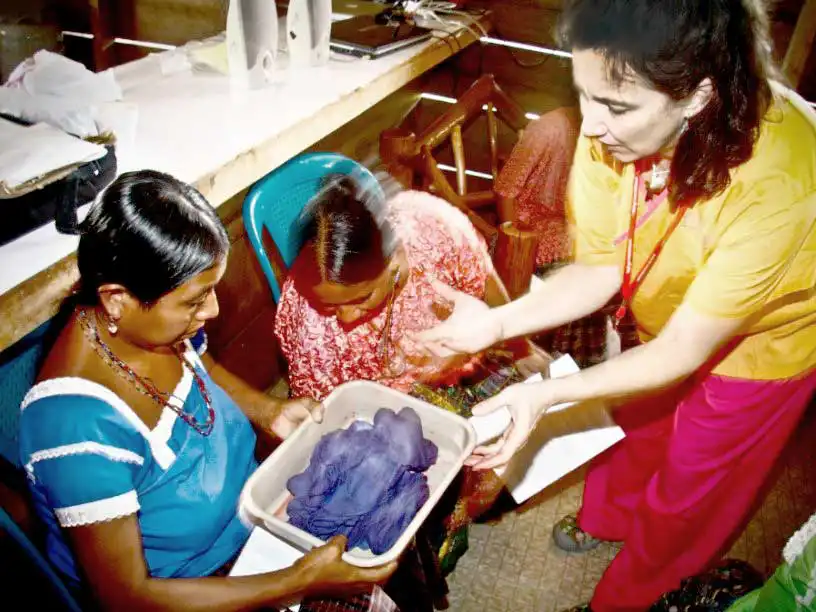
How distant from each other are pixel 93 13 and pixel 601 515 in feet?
14.7

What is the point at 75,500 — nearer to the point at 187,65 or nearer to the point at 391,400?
the point at 391,400

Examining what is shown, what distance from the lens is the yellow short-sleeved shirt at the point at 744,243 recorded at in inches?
55.2

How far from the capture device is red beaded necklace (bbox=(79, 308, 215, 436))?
132cm

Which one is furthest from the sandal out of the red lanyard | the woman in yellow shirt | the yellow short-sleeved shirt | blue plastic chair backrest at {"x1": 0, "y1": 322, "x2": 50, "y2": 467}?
blue plastic chair backrest at {"x1": 0, "y1": 322, "x2": 50, "y2": 467}

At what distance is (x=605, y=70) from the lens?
1290 mm

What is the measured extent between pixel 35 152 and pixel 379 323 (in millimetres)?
1177

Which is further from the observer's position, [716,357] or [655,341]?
[716,357]

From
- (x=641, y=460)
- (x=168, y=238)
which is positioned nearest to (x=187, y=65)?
(x=168, y=238)

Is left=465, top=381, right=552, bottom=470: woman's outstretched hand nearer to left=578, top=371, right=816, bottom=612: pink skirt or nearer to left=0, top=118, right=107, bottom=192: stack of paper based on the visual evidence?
left=578, top=371, right=816, bottom=612: pink skirt

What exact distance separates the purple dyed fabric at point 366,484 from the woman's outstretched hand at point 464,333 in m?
0.45

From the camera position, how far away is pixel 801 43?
338cm

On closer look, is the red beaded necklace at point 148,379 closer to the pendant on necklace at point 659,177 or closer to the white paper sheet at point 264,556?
the white paper sheet at point 264,556

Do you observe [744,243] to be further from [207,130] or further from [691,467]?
[207,130]

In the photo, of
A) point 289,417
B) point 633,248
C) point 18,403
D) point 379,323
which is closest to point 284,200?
point 379,323
